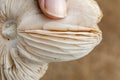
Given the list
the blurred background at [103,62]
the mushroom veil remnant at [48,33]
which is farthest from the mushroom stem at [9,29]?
the blurred background at [103,62]

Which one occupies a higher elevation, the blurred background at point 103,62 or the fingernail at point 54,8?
the fingernail at point 54,8

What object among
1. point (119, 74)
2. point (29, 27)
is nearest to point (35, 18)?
point (29, 27)

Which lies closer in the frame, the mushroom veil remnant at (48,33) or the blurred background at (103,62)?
the mushroom veil remnant at (48,33)

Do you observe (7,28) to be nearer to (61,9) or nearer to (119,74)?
(61,9)

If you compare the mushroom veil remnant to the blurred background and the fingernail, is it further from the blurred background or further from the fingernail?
the blurred background

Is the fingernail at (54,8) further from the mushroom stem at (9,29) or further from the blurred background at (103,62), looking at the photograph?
the blurred background at (103,62)

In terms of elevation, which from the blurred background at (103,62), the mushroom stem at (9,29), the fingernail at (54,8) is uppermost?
the fingernail at (54,8)

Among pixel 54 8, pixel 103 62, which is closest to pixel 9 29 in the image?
pixel 54 8

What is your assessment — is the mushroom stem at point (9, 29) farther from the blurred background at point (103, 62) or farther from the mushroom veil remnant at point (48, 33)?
the blurred background at point (103, 62)

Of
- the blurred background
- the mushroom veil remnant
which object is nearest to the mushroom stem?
the mushroom veil remnant
